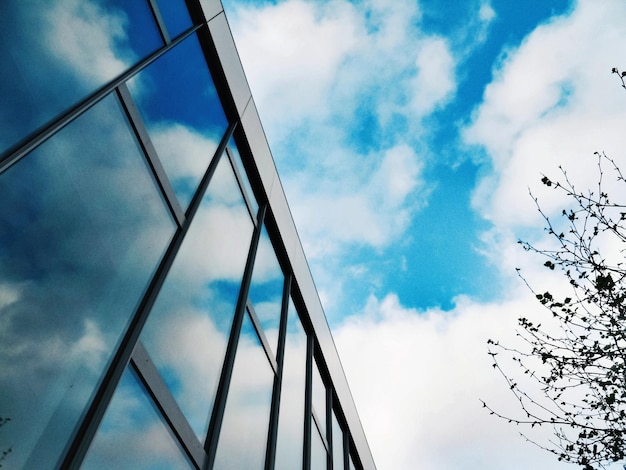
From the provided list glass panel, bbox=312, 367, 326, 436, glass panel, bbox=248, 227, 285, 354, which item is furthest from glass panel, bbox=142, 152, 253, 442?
glass panel, bbox=312, 367, 326, 436

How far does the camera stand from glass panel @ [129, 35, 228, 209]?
4.23 meters

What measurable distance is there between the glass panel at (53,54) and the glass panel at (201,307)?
1.60m

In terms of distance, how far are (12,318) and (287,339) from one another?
5636 millimetres

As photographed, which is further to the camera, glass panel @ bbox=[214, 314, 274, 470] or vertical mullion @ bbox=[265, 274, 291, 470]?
vertical mullion @ bbox=[265, 274, 291, 470]

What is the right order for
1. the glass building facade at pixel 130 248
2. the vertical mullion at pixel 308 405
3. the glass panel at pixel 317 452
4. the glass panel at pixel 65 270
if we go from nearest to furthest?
the glass panel at pixel 65 270 → the glass building facade at pixel 130 248 → the vertical mullion at pixel 308 405 → the glass panel at pixel 317 452

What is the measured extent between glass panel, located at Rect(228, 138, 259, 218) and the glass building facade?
0.15 ft

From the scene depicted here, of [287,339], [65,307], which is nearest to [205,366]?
[65,307]

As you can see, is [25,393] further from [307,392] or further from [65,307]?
[307,392]

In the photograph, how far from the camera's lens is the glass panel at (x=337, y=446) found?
32.8 ft

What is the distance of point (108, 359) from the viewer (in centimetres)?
304

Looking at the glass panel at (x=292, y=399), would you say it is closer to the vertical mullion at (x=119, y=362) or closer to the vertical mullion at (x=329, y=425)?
the vertical mullion at (x=329, y=425)

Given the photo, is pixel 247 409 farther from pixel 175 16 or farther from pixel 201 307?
pixel 175 16

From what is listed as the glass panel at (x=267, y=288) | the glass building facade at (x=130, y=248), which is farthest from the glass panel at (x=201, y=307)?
the glass panel at (x=267, y=288)

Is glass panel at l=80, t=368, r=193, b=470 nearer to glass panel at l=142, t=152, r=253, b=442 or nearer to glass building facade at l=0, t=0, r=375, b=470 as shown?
glass building facade at l=0, t=0, r=375, b=470
